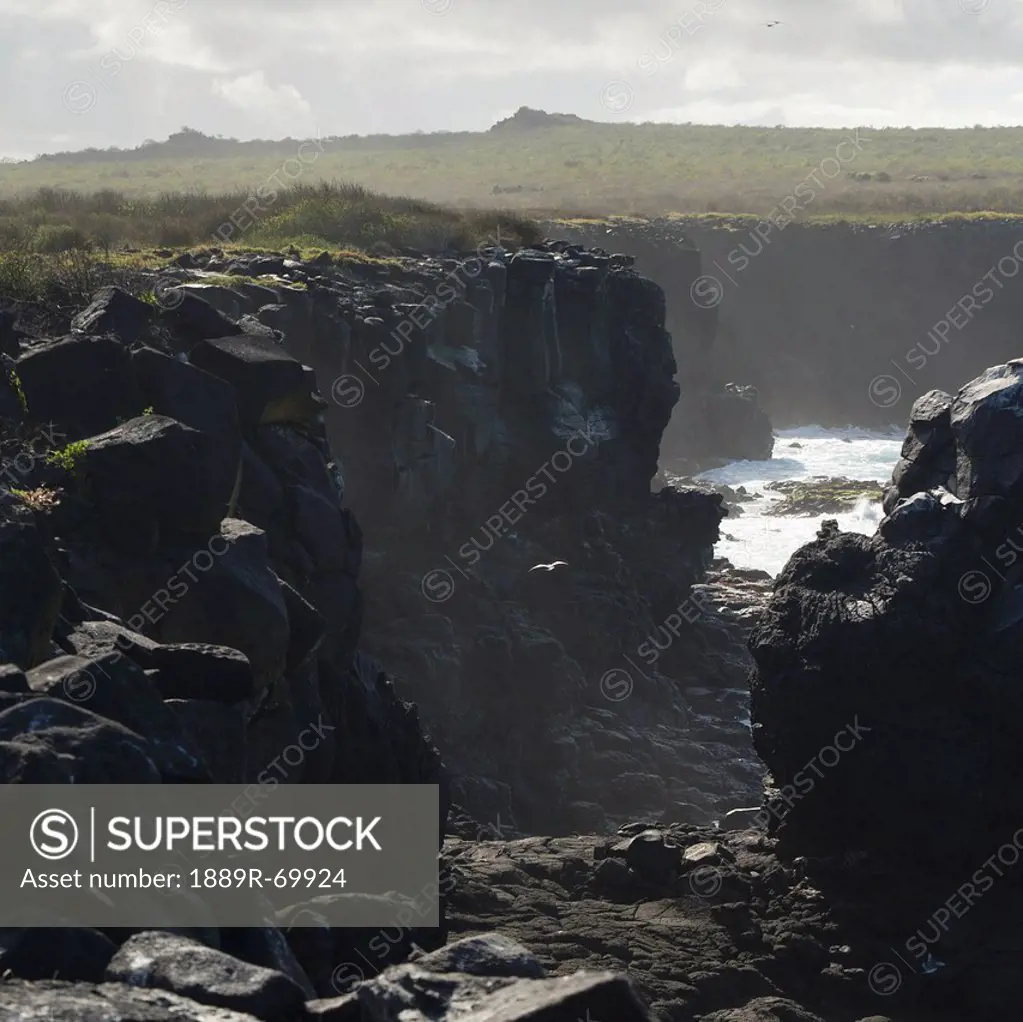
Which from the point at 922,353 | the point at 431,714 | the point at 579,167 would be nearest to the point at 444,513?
the point at 431,714

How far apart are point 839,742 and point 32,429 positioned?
14.1 m

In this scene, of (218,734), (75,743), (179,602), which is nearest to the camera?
(75,743)

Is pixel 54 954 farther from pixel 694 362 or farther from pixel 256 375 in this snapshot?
pixel 694 362

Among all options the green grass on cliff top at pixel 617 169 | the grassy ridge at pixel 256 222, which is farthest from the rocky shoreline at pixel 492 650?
the green grass on cliff top at pixel 617 169

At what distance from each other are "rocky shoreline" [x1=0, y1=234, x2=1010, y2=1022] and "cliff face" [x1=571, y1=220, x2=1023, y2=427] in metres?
48.6

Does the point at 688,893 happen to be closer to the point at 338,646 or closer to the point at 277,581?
the point at 338,646

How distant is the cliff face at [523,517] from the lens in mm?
35688

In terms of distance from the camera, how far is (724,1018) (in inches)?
818

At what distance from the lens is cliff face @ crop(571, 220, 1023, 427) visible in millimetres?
95688

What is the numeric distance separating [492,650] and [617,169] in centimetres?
9992

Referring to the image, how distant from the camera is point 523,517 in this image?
43188 mm

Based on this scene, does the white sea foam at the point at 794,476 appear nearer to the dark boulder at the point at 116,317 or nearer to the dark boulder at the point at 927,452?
the dark boulder at the point at 927,452

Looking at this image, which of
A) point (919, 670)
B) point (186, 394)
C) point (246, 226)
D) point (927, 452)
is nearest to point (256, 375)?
point (186, 394)

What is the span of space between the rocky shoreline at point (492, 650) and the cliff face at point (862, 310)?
1914 inches
